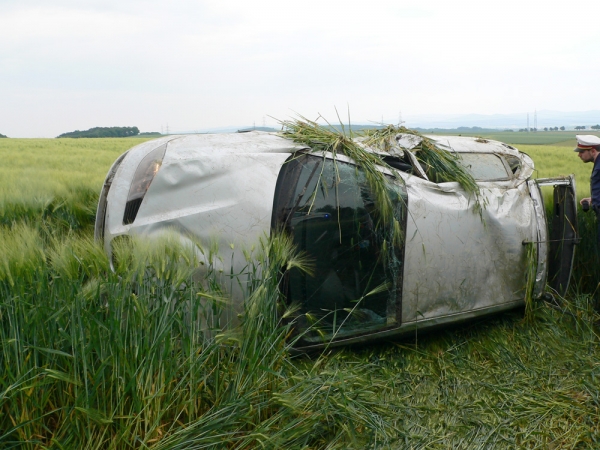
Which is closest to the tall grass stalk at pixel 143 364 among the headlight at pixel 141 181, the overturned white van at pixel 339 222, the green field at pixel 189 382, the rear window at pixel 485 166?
the green field at pixel 189 382

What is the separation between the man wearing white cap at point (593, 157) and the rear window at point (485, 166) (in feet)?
2.45

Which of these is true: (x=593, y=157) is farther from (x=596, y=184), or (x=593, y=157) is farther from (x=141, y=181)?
(x=141, y=181)

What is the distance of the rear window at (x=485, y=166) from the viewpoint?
4.50 m

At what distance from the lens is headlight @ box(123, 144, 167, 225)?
3377 mm

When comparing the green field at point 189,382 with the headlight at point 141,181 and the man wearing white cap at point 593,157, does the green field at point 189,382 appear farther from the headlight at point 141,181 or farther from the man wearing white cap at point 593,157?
the man wearing white cap at point 593,157

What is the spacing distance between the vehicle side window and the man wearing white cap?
209 centimetres

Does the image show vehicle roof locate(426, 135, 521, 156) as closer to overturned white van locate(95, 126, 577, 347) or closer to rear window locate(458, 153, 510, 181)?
rear window locate(458, 153, 510, 181)

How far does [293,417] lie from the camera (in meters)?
2.65

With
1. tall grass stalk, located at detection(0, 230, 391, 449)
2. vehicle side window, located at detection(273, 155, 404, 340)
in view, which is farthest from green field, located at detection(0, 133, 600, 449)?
vehicle side window, located at detection(273, 155, 404, 340)

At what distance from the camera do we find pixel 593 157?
5020 millimetres

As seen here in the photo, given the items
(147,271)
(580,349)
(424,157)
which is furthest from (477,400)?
(147,271)

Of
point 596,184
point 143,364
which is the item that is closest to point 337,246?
point 143,364

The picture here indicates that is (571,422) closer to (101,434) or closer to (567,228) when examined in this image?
(567,228)

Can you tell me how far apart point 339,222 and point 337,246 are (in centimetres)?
13
